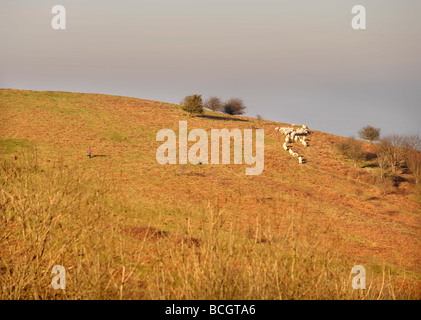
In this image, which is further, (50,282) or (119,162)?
(119,162)

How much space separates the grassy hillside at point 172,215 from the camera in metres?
6.28

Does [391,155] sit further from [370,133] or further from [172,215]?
[172,215]

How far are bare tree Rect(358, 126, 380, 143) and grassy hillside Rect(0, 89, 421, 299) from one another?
3.98 metres

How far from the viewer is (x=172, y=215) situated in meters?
19.5

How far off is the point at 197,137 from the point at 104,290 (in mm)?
31930

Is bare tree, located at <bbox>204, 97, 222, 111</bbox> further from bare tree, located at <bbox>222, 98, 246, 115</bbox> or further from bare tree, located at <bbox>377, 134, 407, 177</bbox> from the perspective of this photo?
bare tree, located at <bbox>377, 134, 407, 177</bbox>

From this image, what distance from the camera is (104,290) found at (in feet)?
21.4

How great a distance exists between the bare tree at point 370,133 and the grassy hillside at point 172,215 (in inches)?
157

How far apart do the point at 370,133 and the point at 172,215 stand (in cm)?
3311

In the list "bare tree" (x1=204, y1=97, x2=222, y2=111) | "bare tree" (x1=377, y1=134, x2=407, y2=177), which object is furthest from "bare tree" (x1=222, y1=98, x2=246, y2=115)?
"bare tree" (x1=377, y1=134, x2=407, y2=177)

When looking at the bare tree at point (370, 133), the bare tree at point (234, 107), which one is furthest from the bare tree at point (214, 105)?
the bare tree at point (370, 133)

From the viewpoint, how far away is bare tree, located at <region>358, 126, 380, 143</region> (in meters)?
44.0
